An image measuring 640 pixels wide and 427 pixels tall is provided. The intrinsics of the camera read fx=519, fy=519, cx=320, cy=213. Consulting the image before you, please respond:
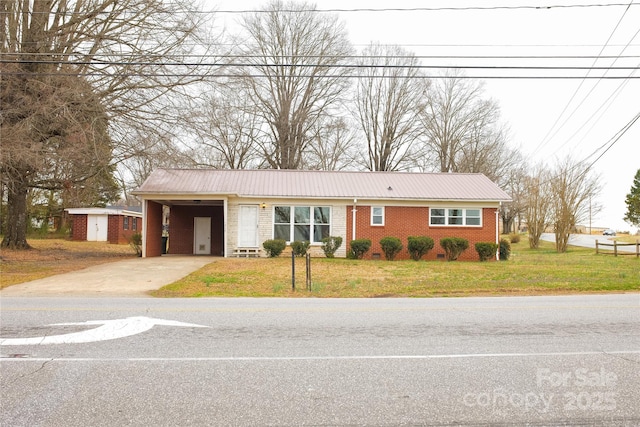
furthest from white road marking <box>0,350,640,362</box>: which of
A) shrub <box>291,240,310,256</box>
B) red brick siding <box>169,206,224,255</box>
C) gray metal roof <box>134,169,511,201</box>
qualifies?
red brick siding <box>169,206,224,255</box>

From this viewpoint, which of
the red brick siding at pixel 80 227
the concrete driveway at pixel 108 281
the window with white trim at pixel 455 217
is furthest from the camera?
the red brick siding at pixel 80 227

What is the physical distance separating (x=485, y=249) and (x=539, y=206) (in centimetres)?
1699

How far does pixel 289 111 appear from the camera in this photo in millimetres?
41781

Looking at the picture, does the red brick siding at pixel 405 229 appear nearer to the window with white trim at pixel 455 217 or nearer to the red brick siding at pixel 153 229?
the window with white trim at pixel 455 217

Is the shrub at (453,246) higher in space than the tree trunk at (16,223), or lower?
lower

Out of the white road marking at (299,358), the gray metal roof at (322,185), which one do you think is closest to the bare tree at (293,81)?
the gray metal roof at (322,185)

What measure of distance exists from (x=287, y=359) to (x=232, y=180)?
21897 millimetres

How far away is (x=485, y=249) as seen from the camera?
25.1 meters

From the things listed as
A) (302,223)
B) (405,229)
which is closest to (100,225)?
(302,223)

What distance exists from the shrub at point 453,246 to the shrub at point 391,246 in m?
2.22

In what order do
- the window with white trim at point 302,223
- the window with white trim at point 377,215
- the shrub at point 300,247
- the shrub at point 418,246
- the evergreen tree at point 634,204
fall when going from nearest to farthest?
A: the shrub at point 300,247, the shrub at point 418,246, the window with white trim at point 302,223, the window with white trim at point 377,215, the evergreen tree at point 634,204

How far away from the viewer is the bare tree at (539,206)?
38581 millimetres

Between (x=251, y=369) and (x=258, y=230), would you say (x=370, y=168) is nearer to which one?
(x=258, y=230)

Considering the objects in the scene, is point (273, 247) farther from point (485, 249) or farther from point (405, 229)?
point (485, 249)
